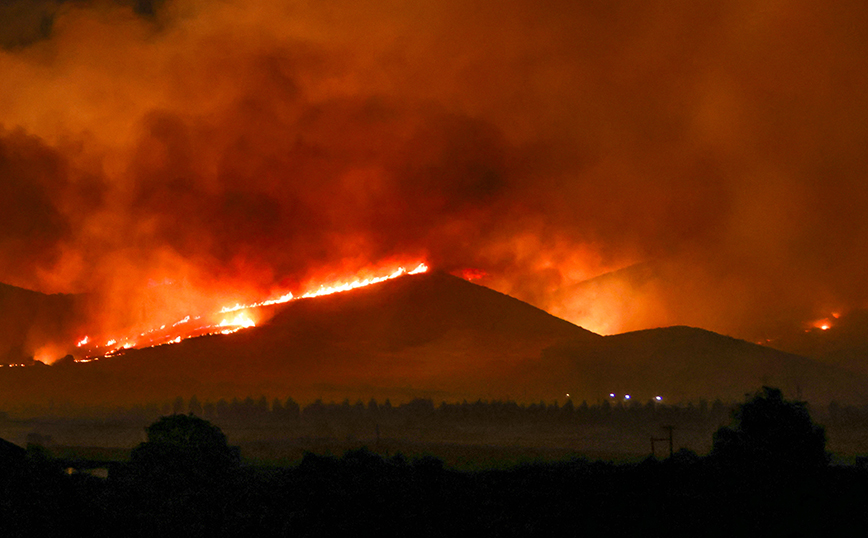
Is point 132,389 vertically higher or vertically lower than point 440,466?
higher

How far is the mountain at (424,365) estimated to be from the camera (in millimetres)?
103562

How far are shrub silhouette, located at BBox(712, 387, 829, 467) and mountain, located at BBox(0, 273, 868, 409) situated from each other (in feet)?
204

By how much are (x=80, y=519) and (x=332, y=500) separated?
9.62 metres

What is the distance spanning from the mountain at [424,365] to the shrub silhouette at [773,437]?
6222 centimetres

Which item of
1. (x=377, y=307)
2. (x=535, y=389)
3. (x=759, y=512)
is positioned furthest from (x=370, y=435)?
(x=377, y=307)

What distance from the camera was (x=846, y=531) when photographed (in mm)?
30734

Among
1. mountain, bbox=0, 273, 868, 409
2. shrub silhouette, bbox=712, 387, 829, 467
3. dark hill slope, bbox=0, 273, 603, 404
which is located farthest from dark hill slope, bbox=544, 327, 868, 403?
shrub silhouette, bbox=712, 387, 829, 467

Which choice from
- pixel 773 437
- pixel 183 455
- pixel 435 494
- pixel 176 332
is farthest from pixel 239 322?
pixel 773 437

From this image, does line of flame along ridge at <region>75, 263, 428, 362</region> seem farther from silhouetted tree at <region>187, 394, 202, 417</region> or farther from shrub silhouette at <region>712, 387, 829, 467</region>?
shrub silhouette at <region>712, 387, 829, 467</region>

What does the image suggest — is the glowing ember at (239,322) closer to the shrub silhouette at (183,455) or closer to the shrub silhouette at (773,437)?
the shrub silhouette at (183,455)

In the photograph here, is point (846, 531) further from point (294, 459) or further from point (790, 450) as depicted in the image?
point (294, 459)

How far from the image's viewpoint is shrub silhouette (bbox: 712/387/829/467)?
36938 millimetres

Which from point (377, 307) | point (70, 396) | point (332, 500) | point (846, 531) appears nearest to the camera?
point (846, 531)

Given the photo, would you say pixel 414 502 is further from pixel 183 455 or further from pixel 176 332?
pixel 176 332
